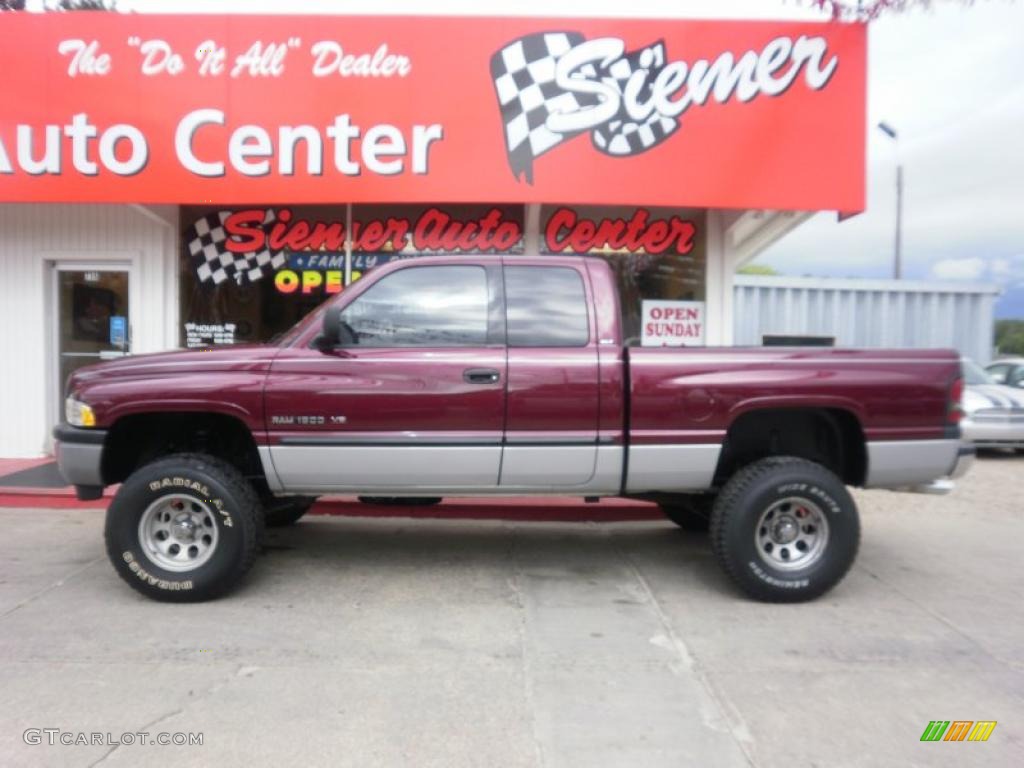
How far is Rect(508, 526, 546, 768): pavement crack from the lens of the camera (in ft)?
9.28

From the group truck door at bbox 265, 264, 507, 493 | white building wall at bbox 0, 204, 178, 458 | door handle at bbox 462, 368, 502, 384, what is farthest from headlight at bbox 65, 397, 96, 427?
white building wall at bbox 0, 204, 178, 458

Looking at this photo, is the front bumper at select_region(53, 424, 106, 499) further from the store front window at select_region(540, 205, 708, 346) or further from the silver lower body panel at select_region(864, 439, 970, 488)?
the store front window at select_region(540, 205, 708, 346)

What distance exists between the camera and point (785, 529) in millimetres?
4359

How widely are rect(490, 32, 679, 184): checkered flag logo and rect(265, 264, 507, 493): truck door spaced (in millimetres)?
3657

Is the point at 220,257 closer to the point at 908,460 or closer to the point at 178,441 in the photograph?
the point at 178,441

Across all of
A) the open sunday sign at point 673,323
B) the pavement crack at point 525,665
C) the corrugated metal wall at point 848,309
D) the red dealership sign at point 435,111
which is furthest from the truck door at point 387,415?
the corrugated metal wall at point 848,309

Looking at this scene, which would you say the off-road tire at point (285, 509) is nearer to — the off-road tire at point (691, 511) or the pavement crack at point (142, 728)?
the pavement crack at point (142, 728)

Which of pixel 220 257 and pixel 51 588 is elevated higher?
pixel 220 257

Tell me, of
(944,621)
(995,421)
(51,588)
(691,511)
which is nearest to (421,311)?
(691,511)

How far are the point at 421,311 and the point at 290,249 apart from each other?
4.40 metres

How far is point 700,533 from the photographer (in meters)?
5.95

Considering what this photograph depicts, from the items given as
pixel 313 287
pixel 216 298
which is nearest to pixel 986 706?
pixel 313 287

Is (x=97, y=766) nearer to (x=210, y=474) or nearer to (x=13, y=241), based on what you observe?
(x=210, y=474)

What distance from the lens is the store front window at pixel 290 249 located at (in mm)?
8102
